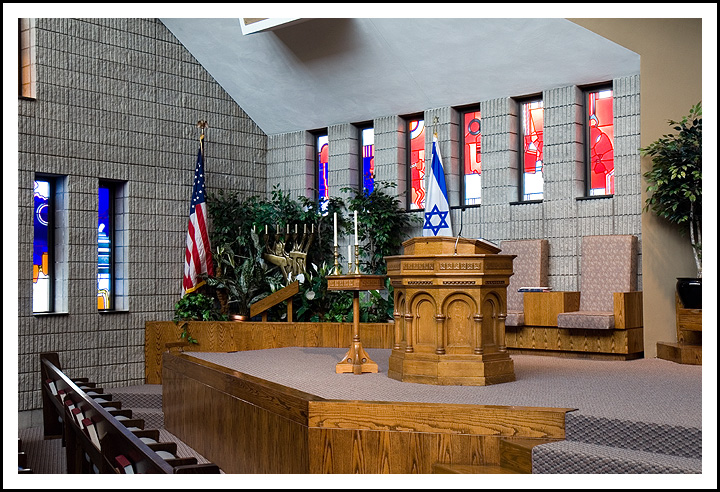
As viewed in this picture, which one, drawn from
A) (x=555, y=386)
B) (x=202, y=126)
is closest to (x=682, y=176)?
(x=555, y=386)

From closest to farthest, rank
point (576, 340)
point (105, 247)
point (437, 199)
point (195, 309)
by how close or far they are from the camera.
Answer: point (576, 340)
point (437, 199)
point (105, 247)
point (195, 309)

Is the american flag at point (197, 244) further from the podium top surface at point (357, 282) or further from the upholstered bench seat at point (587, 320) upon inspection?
the upholstered bench seat at point (587, 320)

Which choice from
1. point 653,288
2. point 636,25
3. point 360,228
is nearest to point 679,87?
point 636,25

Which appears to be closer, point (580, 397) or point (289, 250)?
point (580, 397)

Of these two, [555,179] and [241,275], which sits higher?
[555,179]

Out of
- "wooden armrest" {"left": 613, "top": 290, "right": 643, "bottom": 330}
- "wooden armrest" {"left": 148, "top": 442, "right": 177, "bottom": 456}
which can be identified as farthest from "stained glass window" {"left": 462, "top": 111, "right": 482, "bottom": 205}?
"wooden armrest" {"left": 148, "top": 442, "right": 177, "bottom": 456}

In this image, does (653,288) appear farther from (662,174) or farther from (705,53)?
(705,53)

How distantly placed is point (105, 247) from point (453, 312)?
537 cm

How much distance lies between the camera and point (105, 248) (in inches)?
361

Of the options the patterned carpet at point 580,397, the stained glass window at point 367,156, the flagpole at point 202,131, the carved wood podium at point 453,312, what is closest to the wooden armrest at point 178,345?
the patterned carpet at point 580,397

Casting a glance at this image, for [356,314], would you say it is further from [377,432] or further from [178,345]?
[178,345]

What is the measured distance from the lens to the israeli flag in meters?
8.65

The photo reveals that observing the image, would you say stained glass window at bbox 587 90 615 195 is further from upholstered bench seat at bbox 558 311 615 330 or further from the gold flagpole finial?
the gold flagpole finial

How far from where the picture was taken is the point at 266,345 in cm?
850
